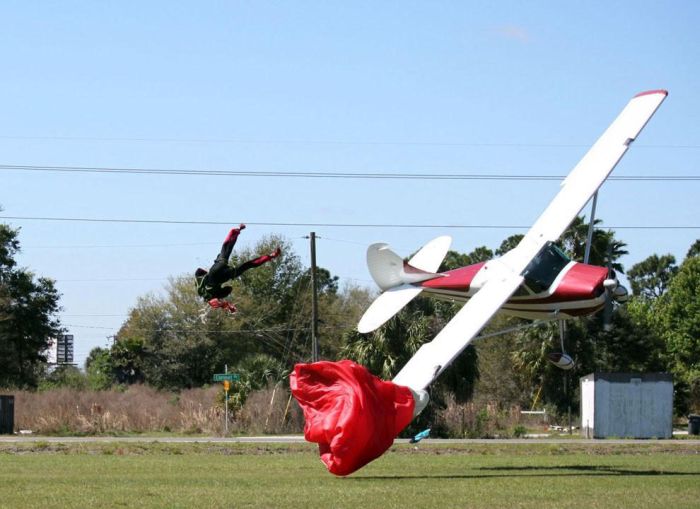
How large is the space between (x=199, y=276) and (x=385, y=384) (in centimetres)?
572

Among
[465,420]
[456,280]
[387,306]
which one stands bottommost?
[465,420]

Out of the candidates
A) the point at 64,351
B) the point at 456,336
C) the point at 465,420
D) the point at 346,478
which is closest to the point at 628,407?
the point at 465,420

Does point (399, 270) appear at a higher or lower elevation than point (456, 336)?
higher

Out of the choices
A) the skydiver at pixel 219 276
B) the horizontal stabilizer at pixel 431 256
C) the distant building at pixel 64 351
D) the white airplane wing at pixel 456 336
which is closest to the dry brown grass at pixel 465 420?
the horizontal stabilizer at pixel 431 256

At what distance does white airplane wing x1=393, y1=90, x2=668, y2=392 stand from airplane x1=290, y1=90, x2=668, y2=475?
26 mm

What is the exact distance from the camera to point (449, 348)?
25484 mm

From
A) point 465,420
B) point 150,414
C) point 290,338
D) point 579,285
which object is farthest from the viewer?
point 290,338

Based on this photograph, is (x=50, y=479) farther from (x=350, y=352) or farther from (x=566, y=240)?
(x=566, y=240)

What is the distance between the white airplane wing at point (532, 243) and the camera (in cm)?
2544

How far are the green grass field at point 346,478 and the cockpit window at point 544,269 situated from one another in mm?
4391

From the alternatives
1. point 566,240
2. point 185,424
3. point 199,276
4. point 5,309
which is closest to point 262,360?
point 185,424

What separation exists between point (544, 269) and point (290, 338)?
54.5 meters

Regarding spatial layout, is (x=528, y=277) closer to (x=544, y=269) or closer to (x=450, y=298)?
(x=544, y=269)

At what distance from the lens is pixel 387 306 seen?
30984 millimetres
